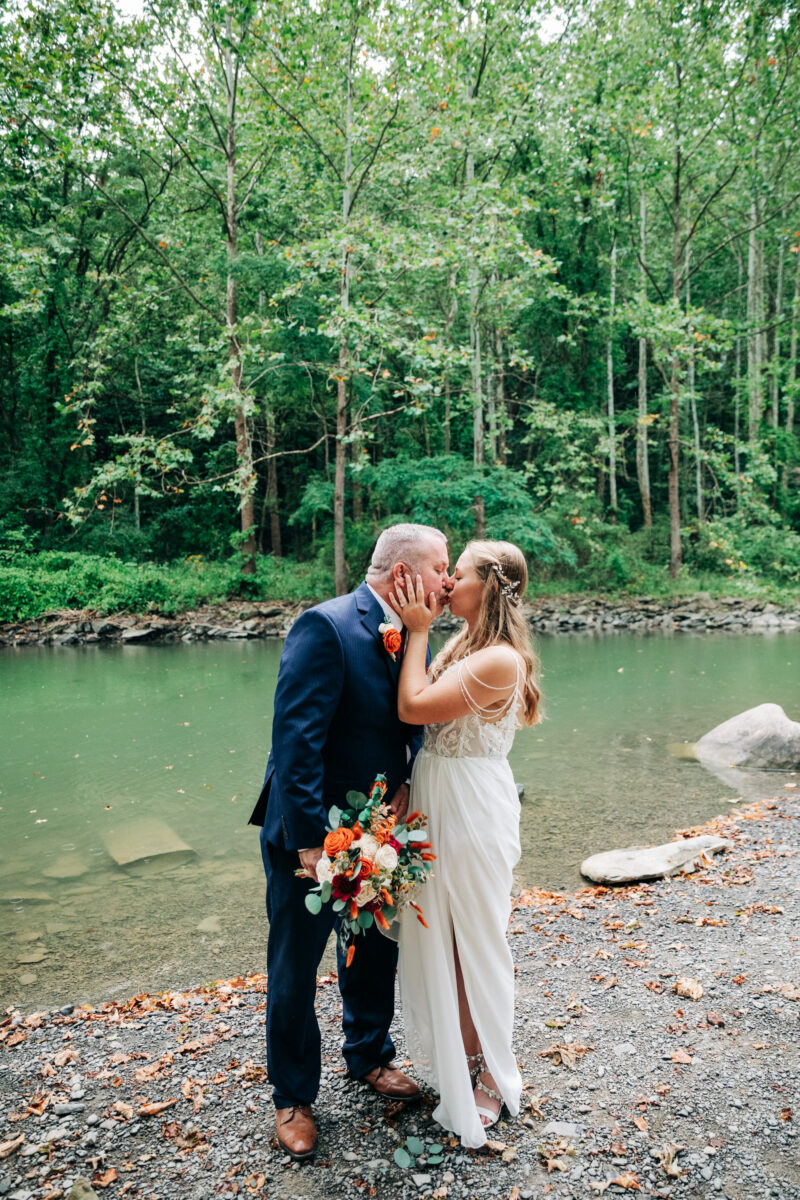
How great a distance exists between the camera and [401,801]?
3.14 m

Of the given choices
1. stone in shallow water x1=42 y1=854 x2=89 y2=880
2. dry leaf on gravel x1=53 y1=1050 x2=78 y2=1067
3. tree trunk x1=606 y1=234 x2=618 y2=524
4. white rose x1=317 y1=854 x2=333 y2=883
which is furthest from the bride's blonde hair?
tree trunk x1=606 y1=234 x2=618 y2=524

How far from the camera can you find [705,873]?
5766 mm

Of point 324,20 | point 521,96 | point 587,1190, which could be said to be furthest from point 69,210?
point 587,1190

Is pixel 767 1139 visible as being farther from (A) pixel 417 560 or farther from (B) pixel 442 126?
(B) pixel 442 126

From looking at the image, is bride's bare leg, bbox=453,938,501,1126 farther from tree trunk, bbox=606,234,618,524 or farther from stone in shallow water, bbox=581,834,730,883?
tree trunk, bbox=606,234,618,524

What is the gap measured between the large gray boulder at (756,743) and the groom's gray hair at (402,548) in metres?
7.30

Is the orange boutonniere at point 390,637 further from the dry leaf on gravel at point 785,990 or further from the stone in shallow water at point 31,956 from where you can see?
the stone in shallow water at point 31,956

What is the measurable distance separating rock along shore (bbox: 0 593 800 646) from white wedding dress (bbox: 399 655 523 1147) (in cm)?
1687

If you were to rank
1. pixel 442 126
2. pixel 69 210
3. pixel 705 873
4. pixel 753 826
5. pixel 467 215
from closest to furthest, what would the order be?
pixel 705 873 → pixel 753 826 → pixel 467 215 → pixel 442 126 → pixel 69 210

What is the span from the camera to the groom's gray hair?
2.86 m

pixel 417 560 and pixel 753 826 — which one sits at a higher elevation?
pixel 417 560

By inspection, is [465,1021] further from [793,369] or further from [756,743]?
[793,369]

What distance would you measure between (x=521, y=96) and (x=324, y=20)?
210 inches

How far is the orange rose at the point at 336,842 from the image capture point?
255 centimetres
